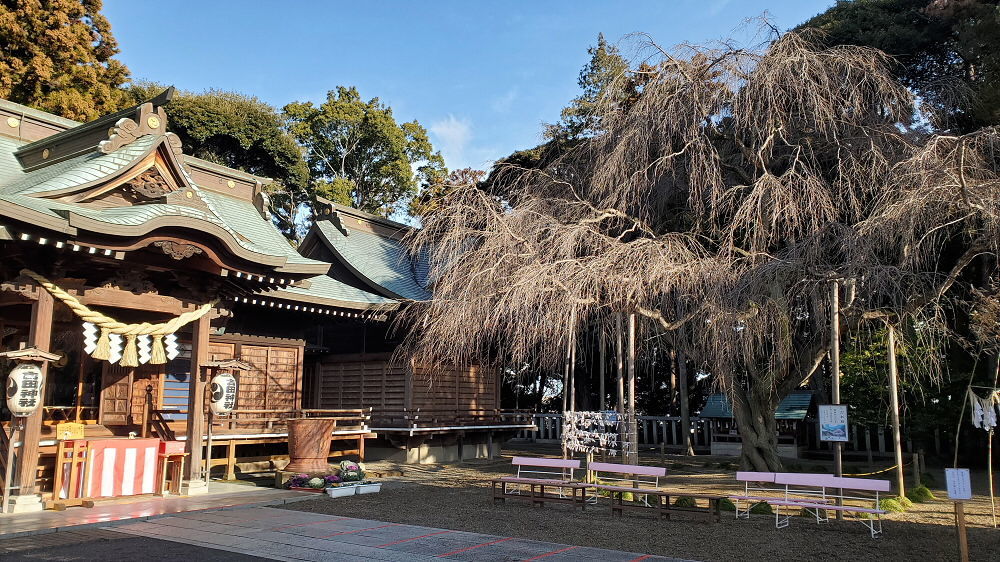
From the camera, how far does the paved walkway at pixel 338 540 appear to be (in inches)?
294

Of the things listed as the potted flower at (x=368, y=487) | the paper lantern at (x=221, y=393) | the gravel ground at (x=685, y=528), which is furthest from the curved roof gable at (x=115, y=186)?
the gravel ground at (x=685, y=528)

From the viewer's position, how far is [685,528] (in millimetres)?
9359

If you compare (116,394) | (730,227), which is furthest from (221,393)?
(730,227)

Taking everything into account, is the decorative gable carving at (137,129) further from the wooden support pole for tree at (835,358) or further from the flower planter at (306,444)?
the wooden support pole for tree at (835,358)

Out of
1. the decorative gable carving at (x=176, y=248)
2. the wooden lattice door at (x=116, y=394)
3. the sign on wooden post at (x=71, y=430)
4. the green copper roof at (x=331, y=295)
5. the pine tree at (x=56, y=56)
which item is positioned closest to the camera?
the decorative gable carving at (x=176, y=248)

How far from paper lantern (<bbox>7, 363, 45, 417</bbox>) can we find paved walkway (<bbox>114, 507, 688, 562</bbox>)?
7.11 feet

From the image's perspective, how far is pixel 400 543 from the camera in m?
8.11

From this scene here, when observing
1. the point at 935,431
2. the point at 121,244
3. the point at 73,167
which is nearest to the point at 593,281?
the point at 121,244

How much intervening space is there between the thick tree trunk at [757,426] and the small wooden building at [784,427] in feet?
19.1

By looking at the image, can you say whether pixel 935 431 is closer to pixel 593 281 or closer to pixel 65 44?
pixel 593 281

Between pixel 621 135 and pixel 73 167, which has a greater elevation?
pixel 621 135

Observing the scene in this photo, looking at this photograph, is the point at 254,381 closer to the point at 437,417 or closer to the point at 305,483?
the point at 305,483

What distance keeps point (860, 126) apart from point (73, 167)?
47.0 feet

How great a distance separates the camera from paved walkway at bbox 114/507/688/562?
746 cm
